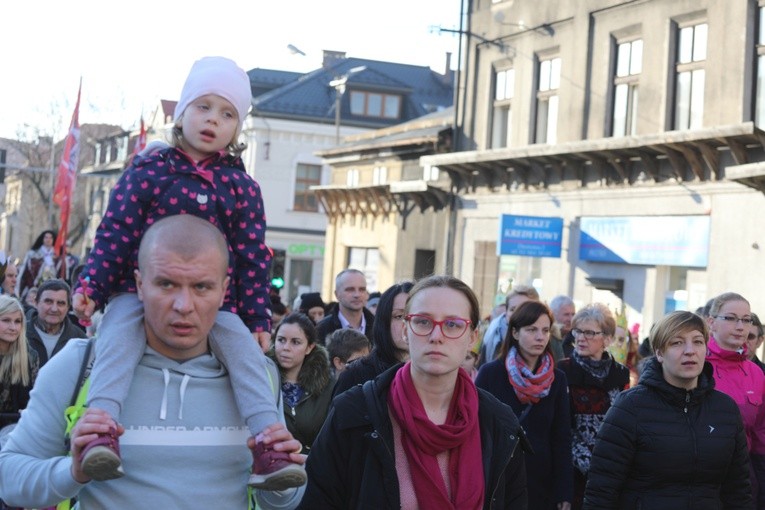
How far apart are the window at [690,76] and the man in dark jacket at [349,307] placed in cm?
1537

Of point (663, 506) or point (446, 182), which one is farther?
point (446, 182)

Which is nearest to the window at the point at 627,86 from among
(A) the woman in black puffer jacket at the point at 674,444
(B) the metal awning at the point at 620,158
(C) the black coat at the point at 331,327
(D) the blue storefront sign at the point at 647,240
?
(B) the metal awning at the point at 620,158

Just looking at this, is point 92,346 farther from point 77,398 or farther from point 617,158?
point 617,158

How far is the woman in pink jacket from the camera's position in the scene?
868cm

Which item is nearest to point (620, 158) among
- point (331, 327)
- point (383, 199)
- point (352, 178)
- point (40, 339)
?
point (383, 199)

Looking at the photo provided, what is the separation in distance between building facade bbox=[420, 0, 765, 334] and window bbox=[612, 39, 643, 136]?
0.10ft

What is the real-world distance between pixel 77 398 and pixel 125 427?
0.18 m

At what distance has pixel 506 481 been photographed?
498 centimetres

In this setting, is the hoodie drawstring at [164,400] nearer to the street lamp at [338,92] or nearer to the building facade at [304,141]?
the street lamp at [338,92]

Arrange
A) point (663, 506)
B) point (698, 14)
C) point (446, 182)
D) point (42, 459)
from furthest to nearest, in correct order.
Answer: point (446, 182), point (698, 14), point (663, 506), point (42, 459)

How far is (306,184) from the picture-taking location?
6066 centimetres

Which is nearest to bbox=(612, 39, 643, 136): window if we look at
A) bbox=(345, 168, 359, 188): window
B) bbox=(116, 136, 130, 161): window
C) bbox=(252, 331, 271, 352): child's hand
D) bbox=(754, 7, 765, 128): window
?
bbox=(754, 7, 765, 128): window

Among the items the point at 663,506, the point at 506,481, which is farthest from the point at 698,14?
the point at 506,481

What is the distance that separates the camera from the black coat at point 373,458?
15.7 feet
